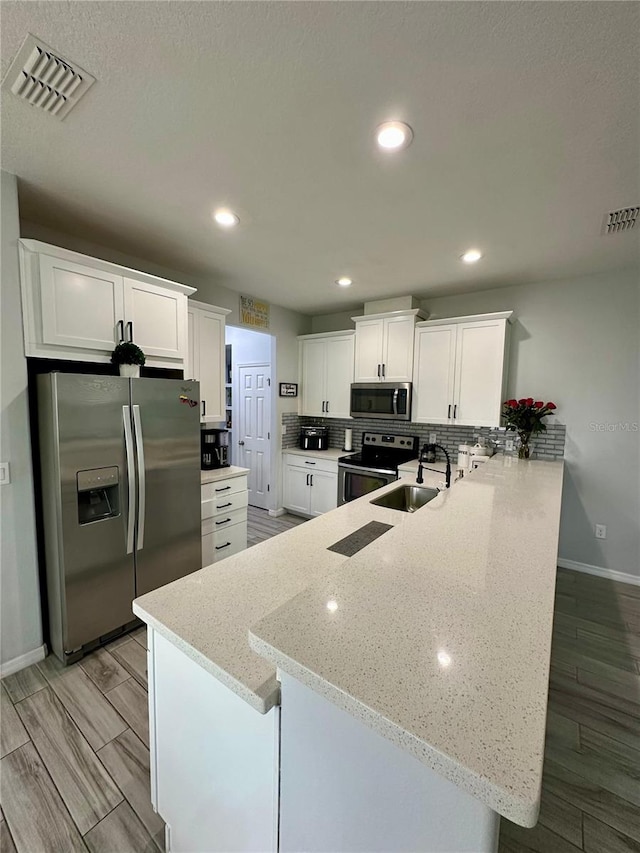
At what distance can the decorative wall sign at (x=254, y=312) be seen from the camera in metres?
3.93

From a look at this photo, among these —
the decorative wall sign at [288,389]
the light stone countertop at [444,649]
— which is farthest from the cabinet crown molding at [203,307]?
the light stone countertop at [444,649]

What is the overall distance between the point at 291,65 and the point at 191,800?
7.82 ft

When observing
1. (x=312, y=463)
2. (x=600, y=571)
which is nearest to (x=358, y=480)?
(x=312, y=463)

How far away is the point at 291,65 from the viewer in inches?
47.1

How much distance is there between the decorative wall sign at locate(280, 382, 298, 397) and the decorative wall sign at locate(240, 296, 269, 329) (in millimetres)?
767

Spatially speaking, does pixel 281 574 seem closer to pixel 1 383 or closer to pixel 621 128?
pixel 1 383

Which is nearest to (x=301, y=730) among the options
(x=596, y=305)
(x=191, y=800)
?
(x=191, y=800)

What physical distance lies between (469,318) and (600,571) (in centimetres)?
261

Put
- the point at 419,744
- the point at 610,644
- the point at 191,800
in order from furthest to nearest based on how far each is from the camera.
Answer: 1. the point at 610,644
2. the point at 191,800
3. the point at 419,744

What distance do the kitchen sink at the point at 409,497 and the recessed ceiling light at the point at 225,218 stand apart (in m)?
2.02

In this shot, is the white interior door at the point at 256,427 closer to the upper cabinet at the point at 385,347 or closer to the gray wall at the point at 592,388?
the upper cabinet at the point at 385,347

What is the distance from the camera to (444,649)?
2.38 ft

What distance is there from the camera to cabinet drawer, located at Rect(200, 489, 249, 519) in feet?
9.55

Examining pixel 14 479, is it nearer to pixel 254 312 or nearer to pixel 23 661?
pixel 23 661
